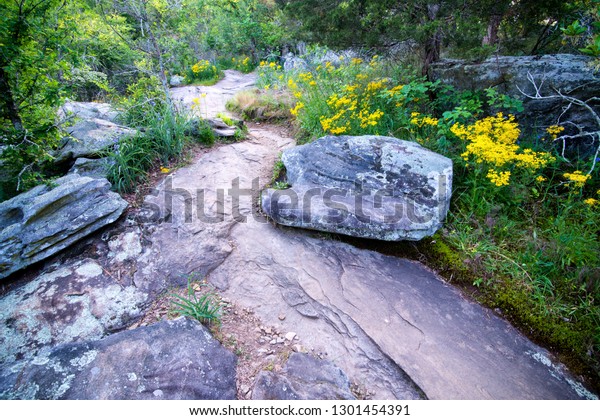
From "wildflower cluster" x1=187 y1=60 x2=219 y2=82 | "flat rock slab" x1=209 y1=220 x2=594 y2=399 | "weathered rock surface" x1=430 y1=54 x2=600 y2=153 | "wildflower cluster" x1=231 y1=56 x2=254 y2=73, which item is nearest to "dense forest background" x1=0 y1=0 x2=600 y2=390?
"weathered rock surface" x1=430 y1=54 x2=600 y2=153

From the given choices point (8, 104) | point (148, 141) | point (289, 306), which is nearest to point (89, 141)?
point (148, 141)

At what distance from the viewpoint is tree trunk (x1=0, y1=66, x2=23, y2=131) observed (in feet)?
11.2

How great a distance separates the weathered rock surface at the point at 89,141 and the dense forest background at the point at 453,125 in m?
0.26

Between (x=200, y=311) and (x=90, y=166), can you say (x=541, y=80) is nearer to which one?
(x=200, y=311)

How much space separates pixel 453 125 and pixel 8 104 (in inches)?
213

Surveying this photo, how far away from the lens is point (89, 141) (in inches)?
189

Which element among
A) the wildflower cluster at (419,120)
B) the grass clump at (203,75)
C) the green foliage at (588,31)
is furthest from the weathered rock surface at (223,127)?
the grass clump at (203,75)

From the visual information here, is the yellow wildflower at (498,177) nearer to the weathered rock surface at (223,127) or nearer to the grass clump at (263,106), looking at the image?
the weathered rock surface at (223,127)

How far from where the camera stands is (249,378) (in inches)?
83.6

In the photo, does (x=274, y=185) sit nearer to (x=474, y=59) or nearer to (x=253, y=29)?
(x=474, y=59)

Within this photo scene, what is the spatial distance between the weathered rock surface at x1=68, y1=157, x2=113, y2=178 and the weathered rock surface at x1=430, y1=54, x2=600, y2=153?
17.2ft

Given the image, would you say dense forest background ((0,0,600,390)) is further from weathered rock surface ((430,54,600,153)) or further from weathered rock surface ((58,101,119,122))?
weathered rock surface ((58,101,119,122))

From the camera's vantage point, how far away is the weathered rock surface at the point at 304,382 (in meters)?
1.97
